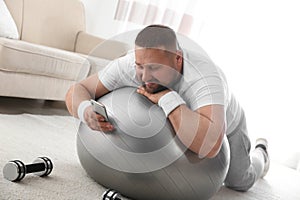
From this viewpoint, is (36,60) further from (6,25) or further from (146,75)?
(146,75)

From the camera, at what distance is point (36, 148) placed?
1.79 m

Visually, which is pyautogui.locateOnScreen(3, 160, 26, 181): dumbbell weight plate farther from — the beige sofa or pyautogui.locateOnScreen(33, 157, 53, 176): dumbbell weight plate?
the beige sofa

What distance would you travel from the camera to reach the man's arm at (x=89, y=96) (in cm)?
136

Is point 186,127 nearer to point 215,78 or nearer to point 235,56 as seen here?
point 215,78

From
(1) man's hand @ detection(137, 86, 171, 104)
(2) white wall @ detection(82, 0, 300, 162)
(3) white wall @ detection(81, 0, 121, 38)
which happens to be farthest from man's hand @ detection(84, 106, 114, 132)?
(3) white wall @ detection(81, 0, 121, 38)

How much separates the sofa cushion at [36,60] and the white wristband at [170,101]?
86 cm

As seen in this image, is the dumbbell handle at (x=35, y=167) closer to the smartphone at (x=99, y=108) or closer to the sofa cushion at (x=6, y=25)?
the smartphone at (x=99, y=108)

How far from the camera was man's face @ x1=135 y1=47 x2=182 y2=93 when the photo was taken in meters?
1.28

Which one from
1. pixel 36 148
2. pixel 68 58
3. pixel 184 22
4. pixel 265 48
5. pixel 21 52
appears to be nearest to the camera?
pixel 36 148

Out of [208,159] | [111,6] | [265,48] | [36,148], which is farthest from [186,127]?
[111,6]

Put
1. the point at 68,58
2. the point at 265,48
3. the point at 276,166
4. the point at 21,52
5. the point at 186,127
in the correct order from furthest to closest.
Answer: the point at 265,48 → the point at 276,166 → the point at 68,58 → the point at 21,52 → the point at 186,127

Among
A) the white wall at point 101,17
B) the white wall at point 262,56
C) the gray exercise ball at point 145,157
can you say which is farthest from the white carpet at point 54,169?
the white wall at point 101,17

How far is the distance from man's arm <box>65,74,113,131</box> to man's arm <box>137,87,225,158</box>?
21 cm

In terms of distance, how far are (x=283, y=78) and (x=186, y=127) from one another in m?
2.32
